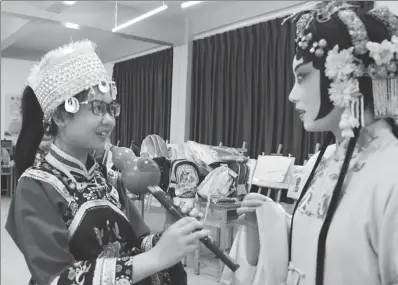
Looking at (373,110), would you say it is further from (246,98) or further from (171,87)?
(171,87)

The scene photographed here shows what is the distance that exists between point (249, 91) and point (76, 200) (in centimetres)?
414

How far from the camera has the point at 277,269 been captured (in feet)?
3.43

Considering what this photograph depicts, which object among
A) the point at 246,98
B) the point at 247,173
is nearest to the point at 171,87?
the point at 246,98

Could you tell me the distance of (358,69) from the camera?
92 cm

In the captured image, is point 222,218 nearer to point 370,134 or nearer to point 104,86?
point 104,86

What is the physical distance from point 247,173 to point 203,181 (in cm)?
43

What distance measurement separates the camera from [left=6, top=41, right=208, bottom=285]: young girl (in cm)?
94

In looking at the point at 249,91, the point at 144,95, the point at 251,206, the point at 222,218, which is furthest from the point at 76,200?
the point at 144,95

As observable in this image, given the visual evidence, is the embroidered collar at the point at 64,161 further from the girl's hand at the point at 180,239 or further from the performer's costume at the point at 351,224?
the performer's costume at the point at 351,224

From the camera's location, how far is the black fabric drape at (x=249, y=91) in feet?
14.9

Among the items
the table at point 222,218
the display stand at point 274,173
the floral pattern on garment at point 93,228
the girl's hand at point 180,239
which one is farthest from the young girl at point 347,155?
the display stand at point 274,173

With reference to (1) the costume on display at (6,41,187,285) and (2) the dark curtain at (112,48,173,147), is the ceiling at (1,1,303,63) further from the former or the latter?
(1) the costume on display at (6,41,187,285)

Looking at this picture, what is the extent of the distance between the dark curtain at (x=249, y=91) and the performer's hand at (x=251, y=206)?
10.5ft

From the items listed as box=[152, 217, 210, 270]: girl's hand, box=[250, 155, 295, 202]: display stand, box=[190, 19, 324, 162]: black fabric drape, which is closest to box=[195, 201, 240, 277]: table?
box=[250, 155, 295, 202]: display stand
